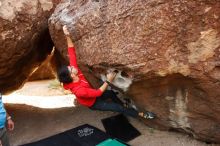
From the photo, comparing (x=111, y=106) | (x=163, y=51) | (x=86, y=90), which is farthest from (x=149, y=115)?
(x=163, y=51)

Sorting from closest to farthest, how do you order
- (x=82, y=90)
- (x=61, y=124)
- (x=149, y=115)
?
(x=82, y=90) → (x=149, y=115) → (x=61, y=124)

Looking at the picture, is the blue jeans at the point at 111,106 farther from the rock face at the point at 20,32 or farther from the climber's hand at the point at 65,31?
the rock face at the point at 20,32

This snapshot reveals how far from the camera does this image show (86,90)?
545cm

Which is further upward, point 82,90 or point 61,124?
point 82,90

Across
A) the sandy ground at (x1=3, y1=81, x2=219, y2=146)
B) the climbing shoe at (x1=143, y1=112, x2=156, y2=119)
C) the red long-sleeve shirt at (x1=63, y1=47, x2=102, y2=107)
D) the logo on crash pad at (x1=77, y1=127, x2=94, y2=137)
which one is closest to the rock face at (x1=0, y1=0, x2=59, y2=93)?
the sandy ground at (x1=3, y1=81, x2=219, y2=146)

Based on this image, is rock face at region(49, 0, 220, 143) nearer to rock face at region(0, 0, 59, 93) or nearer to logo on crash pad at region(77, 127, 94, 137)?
rock face at region(0, 0, 59, 93)

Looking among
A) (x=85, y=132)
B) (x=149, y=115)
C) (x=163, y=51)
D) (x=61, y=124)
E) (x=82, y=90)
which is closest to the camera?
(x=163, y=51)

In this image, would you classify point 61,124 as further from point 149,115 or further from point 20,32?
point 149,115

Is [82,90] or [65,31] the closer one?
[82,90]

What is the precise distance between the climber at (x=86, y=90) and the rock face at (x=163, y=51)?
0.43 ft

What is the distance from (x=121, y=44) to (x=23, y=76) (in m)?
3.80

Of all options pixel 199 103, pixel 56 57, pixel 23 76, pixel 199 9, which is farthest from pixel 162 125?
pixel 23 76

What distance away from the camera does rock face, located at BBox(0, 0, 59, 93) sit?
6.22 meters

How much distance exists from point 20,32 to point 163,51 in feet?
9.48
